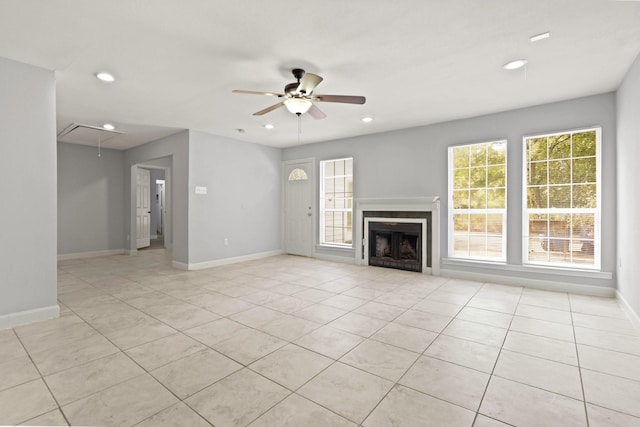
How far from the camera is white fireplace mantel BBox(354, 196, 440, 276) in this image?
5.09 m

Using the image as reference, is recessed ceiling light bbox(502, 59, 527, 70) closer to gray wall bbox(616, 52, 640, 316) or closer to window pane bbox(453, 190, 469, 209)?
gray wall bbox(616, 52, 640, 316)

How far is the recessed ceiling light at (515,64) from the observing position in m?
2.94

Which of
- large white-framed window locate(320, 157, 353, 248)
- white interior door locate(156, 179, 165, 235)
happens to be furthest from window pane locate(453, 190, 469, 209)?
white interior door locate(156, 179, 165, 235)

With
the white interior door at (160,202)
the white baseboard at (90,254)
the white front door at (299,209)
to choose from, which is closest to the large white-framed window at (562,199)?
the white front door at (299,209)

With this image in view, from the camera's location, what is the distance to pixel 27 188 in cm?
300

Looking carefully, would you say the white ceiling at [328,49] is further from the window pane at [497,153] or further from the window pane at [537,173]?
the window pane at [537,173]

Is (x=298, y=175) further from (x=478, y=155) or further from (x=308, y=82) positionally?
(x=308, y=82)

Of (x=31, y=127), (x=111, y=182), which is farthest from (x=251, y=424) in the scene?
(x=111, y=182)

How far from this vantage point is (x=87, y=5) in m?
2.13

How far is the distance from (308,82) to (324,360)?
94.3 inches

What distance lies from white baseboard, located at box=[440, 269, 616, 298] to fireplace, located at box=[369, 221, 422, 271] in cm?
55

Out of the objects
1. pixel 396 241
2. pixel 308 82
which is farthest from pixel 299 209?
pixel 308 82

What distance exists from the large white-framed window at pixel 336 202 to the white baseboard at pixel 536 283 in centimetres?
215

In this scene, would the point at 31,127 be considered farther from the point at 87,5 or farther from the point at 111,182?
the point at 111,182
